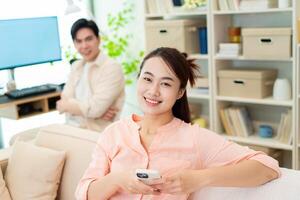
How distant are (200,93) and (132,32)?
3.87 feet

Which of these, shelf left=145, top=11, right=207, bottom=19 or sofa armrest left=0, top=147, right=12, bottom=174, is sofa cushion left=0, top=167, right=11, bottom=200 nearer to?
sofa armrest left=0, top=147, right=12, bottom=174

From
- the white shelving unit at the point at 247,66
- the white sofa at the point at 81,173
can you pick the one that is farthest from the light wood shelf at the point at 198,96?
the white sofa at the point at 81,173

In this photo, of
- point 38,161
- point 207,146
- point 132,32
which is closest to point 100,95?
point 38,161

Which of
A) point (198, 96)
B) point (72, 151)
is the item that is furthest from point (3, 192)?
point (198, 96)

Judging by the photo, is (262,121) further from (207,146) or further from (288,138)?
(207,146)

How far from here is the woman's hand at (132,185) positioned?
1.51 m

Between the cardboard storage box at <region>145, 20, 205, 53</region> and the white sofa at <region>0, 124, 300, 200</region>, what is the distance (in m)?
1.55

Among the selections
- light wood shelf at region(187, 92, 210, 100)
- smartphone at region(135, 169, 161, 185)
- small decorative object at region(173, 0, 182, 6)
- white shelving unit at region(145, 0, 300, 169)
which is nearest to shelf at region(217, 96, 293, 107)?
white shelving unit at region(145, 0, 300, 169)

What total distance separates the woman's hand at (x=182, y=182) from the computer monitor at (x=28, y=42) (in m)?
2.73

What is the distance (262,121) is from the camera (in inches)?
149

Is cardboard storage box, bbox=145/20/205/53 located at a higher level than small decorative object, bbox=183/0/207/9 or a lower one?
lower

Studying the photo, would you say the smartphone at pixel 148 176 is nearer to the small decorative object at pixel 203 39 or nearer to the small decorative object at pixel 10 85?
the small decorative object at pixel 203 39

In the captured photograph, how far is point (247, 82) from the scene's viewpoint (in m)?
3.53

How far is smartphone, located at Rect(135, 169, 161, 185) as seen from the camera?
1436 mm
